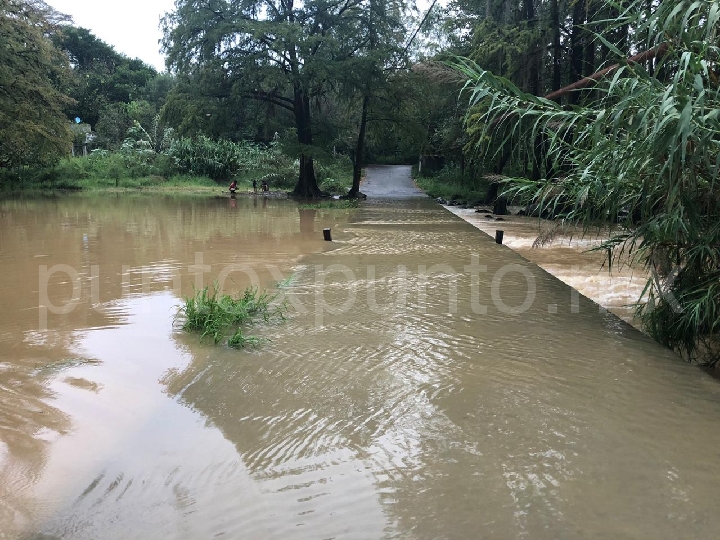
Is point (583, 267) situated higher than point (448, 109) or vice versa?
point (448, 109)

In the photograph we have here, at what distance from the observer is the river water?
9.23 feet

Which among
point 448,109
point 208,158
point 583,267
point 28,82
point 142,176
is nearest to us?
point 583,267

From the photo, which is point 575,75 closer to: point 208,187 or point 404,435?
point 404,435

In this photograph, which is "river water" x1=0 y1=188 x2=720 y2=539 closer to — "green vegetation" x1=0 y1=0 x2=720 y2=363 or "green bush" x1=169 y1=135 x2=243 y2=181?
"green vegetation" x1=0 y1=0 x2=720 y2=363

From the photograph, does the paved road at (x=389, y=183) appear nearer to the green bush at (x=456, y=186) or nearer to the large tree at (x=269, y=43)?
the green bush at (x=456, y=186)

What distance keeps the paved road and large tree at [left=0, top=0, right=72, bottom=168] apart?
13.8 metres

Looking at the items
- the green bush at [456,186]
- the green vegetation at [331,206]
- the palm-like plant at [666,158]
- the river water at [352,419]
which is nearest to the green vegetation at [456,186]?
the green bush at [456,186]

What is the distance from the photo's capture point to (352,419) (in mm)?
3863

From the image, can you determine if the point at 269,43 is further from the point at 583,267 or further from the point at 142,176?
the point at 583,267

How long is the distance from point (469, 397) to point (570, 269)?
6131mm

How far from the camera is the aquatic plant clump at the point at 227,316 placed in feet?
17.7

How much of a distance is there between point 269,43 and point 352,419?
2005 centimetres

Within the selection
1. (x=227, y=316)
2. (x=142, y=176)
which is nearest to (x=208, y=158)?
(x=142, y=176)

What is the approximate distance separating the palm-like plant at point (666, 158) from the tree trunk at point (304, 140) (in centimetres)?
1829
